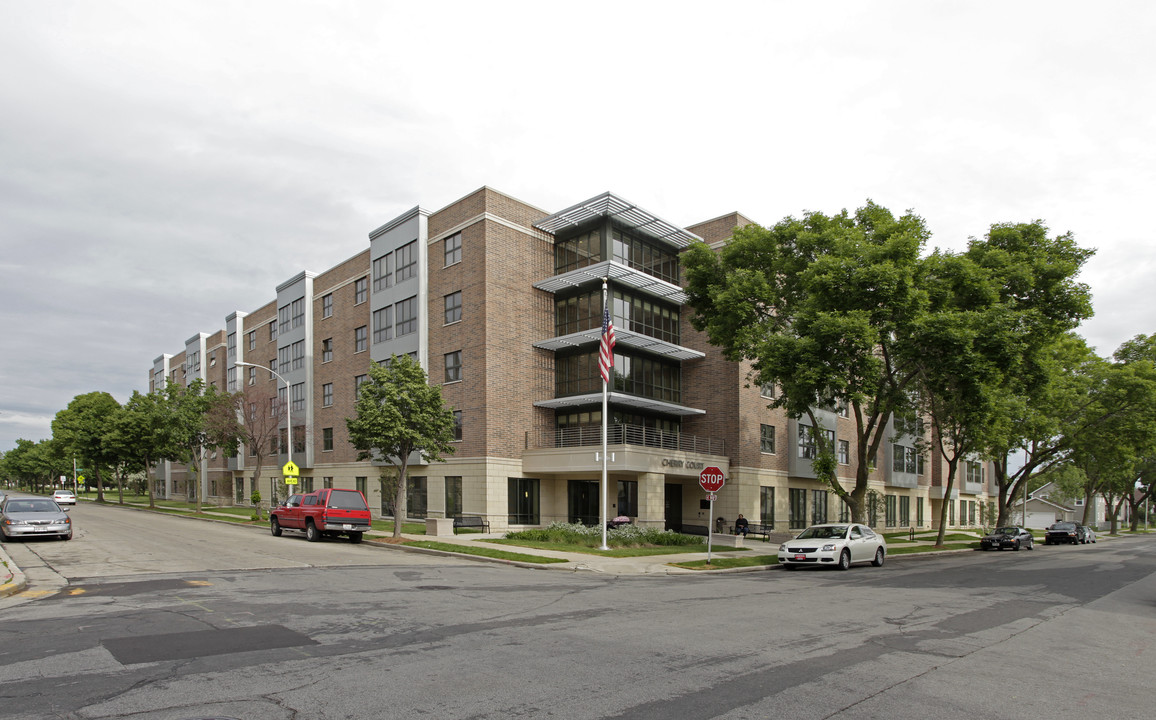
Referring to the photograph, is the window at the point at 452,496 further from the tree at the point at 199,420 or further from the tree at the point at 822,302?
the tree at the point at 199,420

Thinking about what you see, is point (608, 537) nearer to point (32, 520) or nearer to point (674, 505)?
point (674, 505)

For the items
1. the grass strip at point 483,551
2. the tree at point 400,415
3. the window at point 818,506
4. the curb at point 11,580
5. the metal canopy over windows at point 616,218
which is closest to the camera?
the curb at point 11,580

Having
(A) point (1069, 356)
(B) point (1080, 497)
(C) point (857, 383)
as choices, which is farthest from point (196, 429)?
(B) point (1080, 497)

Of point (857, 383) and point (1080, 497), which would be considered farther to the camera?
point (1080, 497)

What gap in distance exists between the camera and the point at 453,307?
37.2 m

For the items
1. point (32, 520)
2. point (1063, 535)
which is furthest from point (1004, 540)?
point (32, 520)

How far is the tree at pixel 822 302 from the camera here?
24797mm

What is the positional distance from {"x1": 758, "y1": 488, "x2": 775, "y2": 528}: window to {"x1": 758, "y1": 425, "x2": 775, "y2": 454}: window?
224cm

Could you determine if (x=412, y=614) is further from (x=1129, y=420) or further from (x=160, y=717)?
(x=1129, y=420)

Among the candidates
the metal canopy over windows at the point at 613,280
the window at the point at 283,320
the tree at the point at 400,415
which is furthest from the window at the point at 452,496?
the window at the point at 283,320

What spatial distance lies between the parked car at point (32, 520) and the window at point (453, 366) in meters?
16.9

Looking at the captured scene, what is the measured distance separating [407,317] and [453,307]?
167 inches

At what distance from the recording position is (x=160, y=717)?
5934 millimetres

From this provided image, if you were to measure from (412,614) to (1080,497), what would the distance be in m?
124
